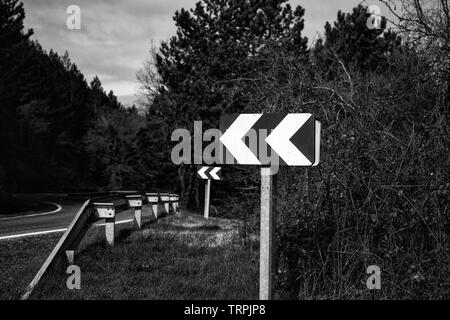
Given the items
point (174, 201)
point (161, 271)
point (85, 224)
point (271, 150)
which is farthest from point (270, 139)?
A: point (174, 201)

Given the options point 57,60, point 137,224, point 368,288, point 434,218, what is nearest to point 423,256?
point 434,218

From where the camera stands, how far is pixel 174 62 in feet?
95.0

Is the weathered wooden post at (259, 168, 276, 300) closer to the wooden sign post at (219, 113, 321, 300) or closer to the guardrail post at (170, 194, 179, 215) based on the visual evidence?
the wooden sign post at (219, 113, 321, 300)

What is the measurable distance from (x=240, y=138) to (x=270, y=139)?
0.28 metres

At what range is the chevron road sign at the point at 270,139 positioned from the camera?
13.4ft

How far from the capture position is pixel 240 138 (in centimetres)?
431

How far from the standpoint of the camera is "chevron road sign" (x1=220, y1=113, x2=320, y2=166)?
4.10 metres

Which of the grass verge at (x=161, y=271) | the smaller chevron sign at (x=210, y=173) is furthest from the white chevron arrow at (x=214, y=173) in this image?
the grass verge at (x=161, y=271)

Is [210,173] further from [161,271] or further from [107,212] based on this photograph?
[161,271]

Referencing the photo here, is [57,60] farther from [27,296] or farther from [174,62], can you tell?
[27,296]

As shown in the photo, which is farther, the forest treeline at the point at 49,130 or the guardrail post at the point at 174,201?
the forest treeline at the point at 49,130

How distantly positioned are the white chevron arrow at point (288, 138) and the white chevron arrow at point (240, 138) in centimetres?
21

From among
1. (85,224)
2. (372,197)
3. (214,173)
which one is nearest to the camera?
(372,197)

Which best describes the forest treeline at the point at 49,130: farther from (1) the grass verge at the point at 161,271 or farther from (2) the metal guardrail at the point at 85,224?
(1) the grass verge at the point at 161,271
